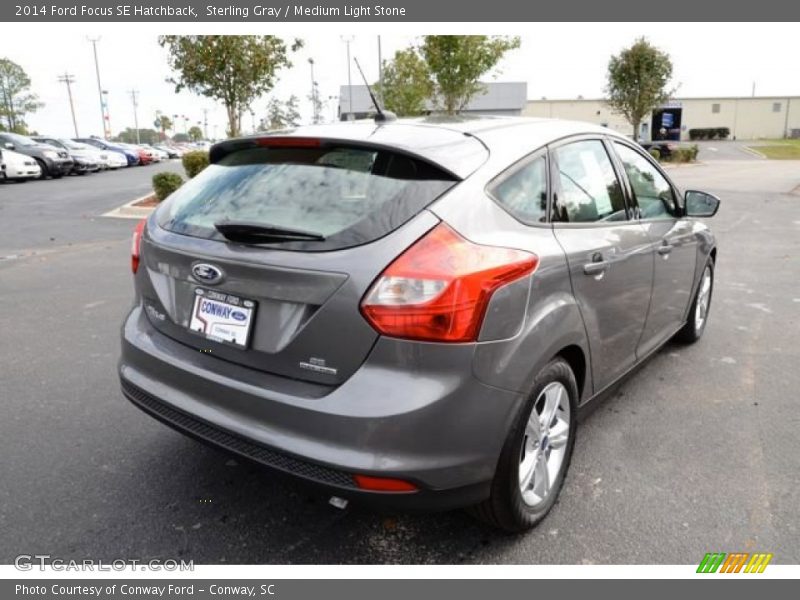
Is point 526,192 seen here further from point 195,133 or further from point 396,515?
point 195,133

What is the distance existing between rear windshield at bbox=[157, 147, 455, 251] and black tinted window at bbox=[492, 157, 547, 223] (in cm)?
26

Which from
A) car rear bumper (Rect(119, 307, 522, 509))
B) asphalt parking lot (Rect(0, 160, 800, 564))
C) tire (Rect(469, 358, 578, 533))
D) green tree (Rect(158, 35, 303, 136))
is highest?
green tree (Rect(158, 35, 303, 136))

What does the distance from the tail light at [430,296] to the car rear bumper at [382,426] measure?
0.06 m

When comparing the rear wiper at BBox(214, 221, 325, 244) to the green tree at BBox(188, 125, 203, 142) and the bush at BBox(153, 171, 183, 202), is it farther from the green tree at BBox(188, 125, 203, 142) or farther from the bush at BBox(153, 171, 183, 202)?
the green tree at BBox(188, 125, 203, 142)

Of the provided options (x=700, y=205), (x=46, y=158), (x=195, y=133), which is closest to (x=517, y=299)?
(x=700, y=205)

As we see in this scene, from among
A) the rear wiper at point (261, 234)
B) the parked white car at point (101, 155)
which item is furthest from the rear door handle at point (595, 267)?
the parked white car at point (101, 155)

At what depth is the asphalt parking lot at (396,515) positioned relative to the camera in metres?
2.50

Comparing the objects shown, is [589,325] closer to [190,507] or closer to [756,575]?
[756,575]

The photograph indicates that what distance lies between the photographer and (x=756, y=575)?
93.4 inches

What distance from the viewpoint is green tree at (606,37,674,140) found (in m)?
34.6

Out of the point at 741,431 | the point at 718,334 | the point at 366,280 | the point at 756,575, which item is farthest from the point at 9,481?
the point at 718,334

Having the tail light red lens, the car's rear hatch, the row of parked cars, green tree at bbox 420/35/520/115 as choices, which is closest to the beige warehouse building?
green tree at bbox 420/35/520/115

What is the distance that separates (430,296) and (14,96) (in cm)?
7968

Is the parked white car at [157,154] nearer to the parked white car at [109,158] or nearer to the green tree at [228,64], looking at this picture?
the parked white car at [109,158]
